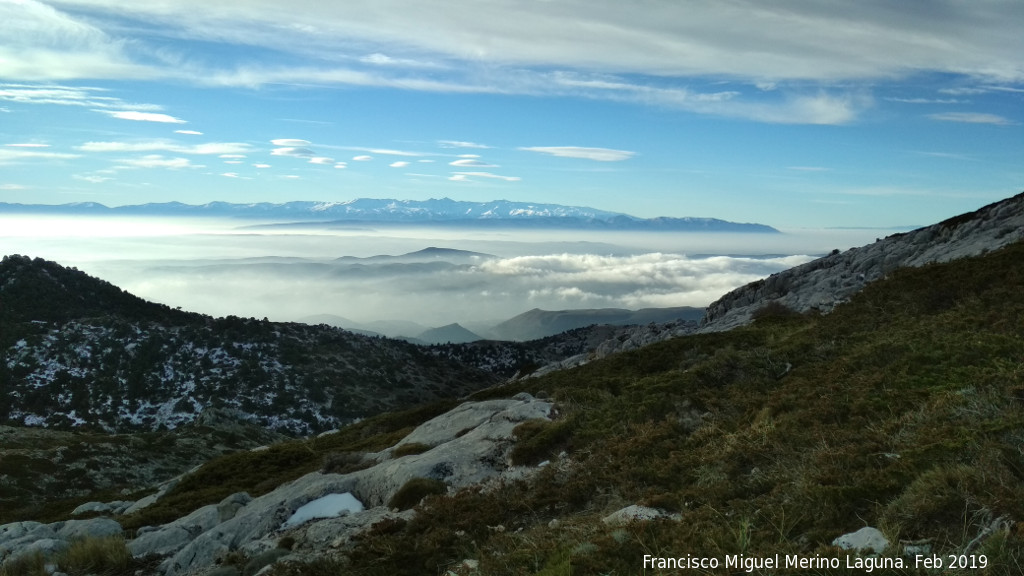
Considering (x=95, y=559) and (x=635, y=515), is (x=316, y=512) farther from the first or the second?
(x=635, y=515)

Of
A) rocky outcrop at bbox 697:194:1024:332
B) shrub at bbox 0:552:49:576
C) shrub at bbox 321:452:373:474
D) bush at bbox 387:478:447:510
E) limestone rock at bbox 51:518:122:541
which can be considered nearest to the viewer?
bush at bbox 387:478:447:510

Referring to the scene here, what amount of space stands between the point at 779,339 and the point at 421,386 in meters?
102

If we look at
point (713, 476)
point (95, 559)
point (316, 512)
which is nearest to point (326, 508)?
point (316, 512)

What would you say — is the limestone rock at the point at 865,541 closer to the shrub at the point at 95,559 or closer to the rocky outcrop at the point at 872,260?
the shrub at the point at 95,559

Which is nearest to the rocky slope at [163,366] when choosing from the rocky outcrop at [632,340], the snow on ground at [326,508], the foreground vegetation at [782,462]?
the rocky outcrop at [632,340]

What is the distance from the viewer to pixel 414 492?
51.2ft

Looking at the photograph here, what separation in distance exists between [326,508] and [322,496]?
2.93 feet

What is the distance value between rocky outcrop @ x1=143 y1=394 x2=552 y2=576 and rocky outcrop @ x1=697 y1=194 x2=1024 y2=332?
75.0ft

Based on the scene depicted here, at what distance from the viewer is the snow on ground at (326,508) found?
1628 centimetres

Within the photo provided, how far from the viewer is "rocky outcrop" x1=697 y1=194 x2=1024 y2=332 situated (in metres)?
34.5

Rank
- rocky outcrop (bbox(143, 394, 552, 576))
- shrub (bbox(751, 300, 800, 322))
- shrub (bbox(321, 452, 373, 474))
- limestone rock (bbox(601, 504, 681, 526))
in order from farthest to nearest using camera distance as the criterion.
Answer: shrub (bbox(751, 300, 800, 322))
shrub (bbox(321, 452, 373, 474))
rocky outcrop (bbox(143, 394, 552, 576))
limestone rock (bbox(601, 504, 681, 526))

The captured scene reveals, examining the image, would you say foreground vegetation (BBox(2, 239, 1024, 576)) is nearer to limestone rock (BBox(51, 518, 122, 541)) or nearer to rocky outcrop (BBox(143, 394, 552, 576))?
rocky outcrop (BBox(143, 394, 552, 576))

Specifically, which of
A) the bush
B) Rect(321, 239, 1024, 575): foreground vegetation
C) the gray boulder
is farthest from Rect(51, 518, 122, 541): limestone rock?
Rect(321, 239, 1024, 575): foreground vegetation

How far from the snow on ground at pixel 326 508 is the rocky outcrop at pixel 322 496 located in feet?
0.62
